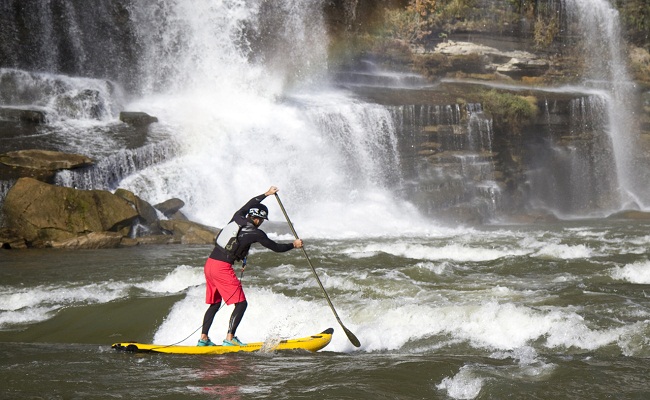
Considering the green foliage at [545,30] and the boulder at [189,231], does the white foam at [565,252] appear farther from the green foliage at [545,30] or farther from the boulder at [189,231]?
the green foliage at [545,30]

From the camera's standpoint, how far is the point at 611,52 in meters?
31.9

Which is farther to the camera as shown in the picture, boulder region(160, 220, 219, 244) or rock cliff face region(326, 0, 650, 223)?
rock cliff face region(326, 0, 650, 223)

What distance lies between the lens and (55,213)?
51.7 ft

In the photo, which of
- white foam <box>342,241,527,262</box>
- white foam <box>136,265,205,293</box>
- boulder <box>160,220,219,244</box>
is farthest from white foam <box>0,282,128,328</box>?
boulder <box>160,220,219,244</box>

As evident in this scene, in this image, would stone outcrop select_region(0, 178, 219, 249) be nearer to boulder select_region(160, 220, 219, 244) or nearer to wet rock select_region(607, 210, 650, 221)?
boulder select_region(160, 220, 219, 244)

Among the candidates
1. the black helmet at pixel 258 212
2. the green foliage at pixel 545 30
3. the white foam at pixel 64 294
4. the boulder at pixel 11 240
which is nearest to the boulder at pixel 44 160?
the boulder at pixel 11 240

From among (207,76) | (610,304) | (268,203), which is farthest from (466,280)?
(207,76)

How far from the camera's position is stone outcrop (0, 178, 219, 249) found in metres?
15.5

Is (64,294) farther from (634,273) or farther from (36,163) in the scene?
(634,273)

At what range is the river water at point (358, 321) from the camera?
636cm

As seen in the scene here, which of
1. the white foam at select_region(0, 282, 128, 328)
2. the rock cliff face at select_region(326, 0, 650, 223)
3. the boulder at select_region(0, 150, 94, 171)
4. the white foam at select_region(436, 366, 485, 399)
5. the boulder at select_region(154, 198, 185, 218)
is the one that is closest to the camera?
the white foam at select_region(436, 366, 485, 399)

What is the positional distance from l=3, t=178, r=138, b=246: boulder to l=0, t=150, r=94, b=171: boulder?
1427 mm

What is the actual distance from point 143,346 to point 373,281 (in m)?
4.26

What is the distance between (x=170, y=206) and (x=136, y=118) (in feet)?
13.9
